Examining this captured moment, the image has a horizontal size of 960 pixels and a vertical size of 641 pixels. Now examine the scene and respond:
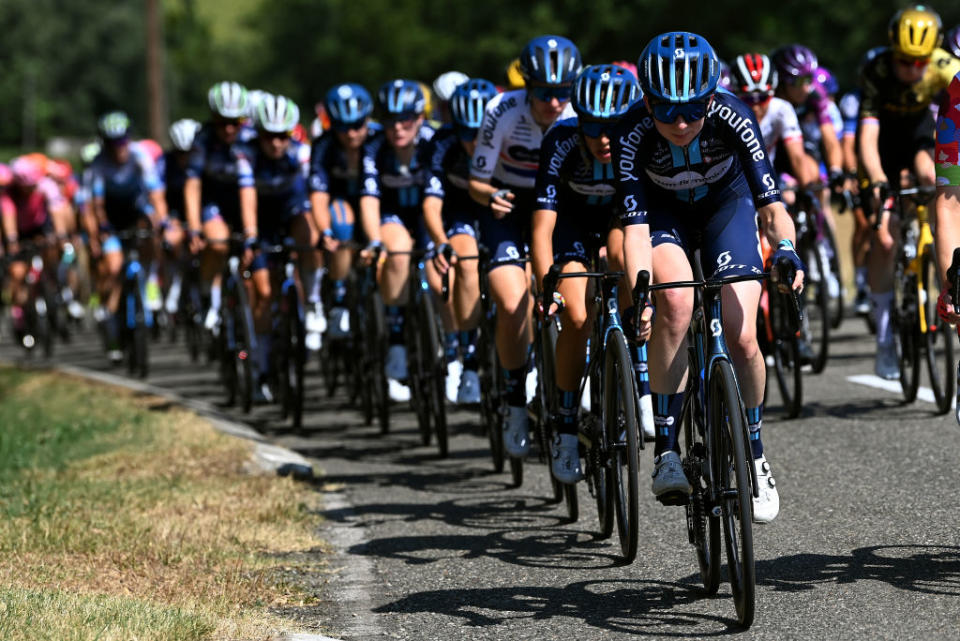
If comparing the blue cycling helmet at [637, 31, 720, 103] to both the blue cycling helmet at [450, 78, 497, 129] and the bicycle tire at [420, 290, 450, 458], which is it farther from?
the bicycle tire at [420, 290, 450, 458]

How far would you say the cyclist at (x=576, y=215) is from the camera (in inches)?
300

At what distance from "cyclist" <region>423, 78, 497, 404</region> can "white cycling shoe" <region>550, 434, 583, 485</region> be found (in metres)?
2.09

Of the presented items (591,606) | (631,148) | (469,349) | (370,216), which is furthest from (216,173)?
(591,606)

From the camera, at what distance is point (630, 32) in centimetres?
6353

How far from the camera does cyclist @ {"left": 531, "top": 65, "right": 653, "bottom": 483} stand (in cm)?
762

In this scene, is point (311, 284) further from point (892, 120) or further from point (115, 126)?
point (115, 126)

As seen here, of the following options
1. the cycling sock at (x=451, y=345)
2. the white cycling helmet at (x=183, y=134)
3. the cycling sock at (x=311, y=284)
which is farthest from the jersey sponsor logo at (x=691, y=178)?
the white cycling helmet at (x=183, y=134)

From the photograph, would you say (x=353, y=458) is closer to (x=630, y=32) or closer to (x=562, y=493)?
(x=562, y=493)

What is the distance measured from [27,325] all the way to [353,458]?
10.1m

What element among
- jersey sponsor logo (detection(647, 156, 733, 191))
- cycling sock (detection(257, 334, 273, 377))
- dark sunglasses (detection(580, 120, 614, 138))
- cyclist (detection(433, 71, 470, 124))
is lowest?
cycling sock (detection(257, 334, 273, 377))

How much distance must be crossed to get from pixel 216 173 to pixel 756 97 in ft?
15.2

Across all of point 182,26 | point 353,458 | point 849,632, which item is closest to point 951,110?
point 849,632

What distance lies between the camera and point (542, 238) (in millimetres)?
7844

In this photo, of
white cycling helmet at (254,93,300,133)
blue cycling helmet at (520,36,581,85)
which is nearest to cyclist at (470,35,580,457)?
blue cycling helmet at (520,36,581,85)
